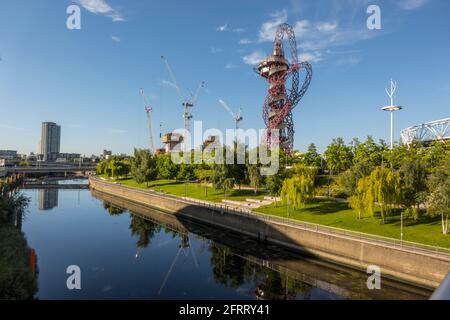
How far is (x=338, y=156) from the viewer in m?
68.1

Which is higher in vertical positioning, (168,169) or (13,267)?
(168,169)

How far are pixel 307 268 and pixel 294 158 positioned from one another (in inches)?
1948

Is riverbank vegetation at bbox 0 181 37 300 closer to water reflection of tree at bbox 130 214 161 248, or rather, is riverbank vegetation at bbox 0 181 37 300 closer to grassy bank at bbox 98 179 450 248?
water reflection of tree at bbox 130 214 161 248

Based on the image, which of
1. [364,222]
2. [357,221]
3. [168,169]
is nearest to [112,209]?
[168,169]

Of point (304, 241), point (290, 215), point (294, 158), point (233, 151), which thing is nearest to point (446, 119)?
point (294, 158)

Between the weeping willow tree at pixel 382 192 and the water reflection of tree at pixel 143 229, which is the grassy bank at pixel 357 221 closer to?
the weeping willow tree at pixel 382 192

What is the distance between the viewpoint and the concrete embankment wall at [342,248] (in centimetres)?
2842

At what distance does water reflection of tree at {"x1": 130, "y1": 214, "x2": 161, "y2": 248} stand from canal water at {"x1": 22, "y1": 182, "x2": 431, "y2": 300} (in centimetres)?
14

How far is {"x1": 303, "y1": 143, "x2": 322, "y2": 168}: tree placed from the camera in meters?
74.3

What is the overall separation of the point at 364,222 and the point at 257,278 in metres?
18.0

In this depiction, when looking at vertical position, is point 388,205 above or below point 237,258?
above

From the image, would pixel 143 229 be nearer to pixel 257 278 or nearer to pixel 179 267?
pixel 179 267
